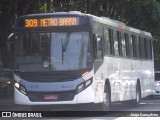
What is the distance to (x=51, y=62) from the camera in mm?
12977

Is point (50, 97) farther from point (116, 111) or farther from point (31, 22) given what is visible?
point (31, 22)

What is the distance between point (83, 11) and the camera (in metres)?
13.9

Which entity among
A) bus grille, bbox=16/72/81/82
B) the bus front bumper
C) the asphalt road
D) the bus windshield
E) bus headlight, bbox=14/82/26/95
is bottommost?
the asphalt road

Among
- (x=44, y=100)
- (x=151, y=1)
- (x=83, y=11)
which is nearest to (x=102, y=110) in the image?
(x=44, y=100)

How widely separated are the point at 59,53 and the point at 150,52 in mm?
2573

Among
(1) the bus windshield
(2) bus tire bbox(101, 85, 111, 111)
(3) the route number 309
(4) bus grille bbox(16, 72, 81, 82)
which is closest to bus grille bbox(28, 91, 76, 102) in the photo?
(4) bus grille bbox(16, 72, 81, 82)

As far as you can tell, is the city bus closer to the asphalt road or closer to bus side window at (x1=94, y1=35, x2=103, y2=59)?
bus side window at (x1=94, y1=35, x2=103, y2=59)

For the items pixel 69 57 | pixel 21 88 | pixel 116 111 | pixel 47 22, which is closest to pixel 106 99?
pixel 116 111

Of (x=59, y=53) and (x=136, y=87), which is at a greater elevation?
Answer: (x=59, y=53)

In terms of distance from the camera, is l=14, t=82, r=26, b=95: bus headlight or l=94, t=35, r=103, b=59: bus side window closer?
l=14, t=82, r=26, b=95: bus headlight

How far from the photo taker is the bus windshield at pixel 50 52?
12.9 meters

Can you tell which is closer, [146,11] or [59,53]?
[59,53]

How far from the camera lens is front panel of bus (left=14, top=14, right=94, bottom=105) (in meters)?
12.9

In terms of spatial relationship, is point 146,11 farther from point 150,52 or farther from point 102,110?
point 102,110
